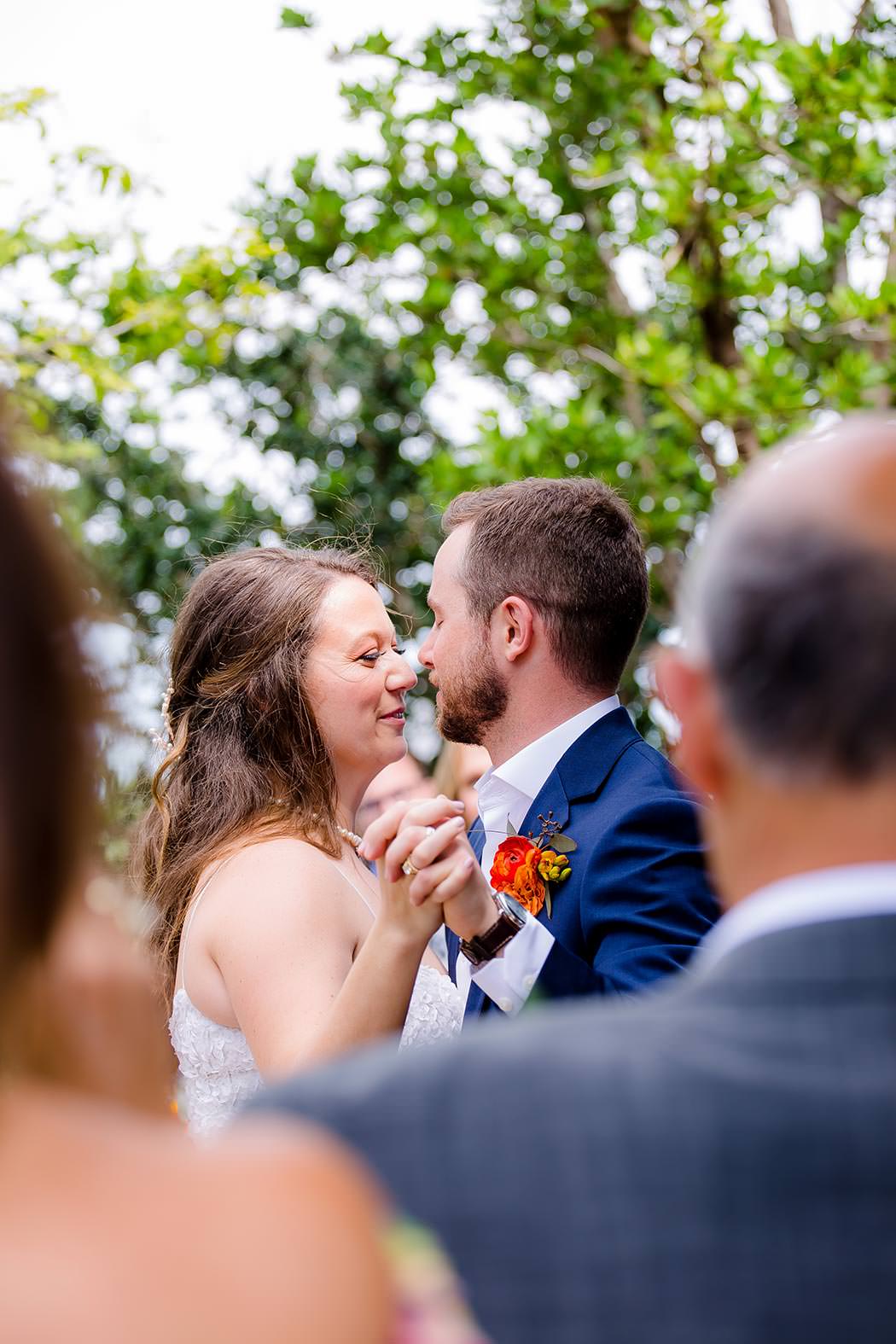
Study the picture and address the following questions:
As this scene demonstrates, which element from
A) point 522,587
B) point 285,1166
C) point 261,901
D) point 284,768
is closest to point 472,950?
point 261,901

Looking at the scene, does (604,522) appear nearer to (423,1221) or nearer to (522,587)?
(522,587)

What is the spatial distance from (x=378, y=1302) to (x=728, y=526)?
808 millimetres

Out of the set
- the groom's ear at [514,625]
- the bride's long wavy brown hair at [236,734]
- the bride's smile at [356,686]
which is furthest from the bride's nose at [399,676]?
the groom's ear at [514,625]

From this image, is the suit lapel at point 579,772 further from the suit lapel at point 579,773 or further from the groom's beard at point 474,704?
the groom's beard at point 474,704

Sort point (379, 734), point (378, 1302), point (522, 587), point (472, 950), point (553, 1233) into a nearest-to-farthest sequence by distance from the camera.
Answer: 1. point (378, 1302)
2. point (553, 1233)
3. point (472, 950)
4. point (379, 734)
5. point (522, 587)

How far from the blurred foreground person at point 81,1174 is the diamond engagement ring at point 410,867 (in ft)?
5.04

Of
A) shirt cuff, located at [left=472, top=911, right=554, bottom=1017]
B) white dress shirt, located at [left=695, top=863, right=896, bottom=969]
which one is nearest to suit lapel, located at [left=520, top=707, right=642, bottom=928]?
shirt cuff, located at [left=472, top=911, right=554, bottom=1017]

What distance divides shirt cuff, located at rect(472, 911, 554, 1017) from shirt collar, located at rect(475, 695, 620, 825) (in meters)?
0.79

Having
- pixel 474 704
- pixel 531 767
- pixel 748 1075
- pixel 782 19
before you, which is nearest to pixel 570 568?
pixel 474 704

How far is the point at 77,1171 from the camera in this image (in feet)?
2.86

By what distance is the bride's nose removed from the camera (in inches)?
147

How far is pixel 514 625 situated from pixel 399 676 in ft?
1.49

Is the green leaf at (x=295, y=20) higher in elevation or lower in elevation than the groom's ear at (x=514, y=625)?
higher

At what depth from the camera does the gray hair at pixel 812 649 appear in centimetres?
125
